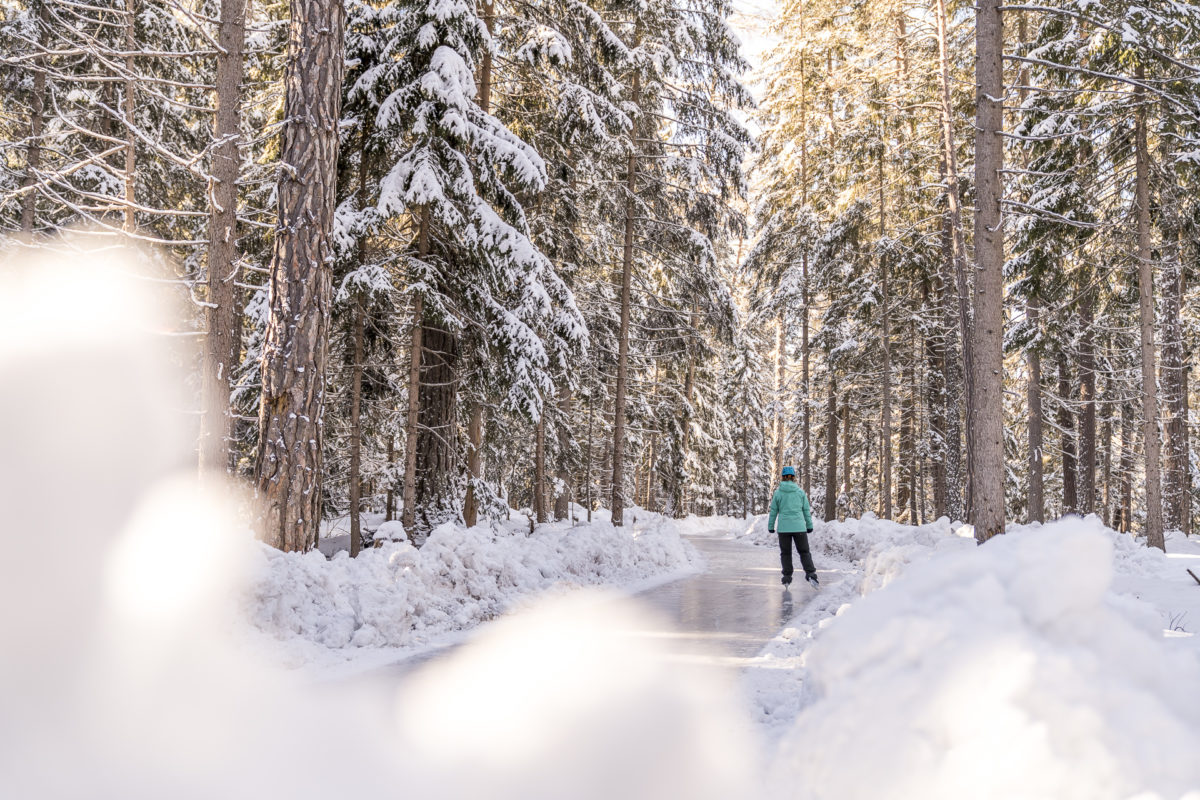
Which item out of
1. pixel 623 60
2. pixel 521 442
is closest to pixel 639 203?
pixel 623 60

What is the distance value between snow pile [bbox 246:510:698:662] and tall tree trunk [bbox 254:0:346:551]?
0.82m

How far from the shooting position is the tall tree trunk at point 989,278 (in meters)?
11.0

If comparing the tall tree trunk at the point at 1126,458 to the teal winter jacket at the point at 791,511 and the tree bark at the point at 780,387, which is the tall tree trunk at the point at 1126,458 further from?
the teal winter jacket at the point at 791,511

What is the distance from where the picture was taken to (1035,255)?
1753 cm

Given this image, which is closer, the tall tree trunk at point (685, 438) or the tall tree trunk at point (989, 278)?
the tall tree trunk at point (989, 278)

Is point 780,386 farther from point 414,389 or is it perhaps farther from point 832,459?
point 414,389

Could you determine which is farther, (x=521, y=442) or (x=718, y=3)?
(x=521, y=442)

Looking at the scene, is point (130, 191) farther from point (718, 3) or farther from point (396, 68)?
point (718, 3)

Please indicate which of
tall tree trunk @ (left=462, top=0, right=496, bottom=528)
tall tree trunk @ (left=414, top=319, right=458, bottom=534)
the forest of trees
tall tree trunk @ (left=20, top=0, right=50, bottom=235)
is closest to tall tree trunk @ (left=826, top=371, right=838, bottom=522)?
the forest of trees

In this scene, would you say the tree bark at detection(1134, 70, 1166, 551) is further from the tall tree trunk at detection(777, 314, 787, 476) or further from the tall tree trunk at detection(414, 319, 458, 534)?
the tall tree trunk at detection(777, 314, 787, 476)

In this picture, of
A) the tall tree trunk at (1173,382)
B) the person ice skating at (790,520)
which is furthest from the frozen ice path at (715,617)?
the tall tree trunk at (1173,382)

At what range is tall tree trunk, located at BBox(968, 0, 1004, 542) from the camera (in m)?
11.0

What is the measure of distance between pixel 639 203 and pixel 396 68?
8146mm

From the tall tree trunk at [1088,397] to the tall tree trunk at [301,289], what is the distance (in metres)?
20.9
